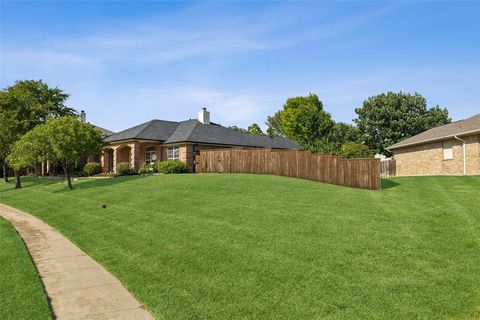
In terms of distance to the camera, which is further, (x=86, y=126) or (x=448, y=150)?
(x=448, y=150)

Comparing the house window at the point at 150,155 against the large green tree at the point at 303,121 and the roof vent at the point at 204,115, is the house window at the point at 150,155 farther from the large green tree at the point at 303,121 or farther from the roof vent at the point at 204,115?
the large green tree at the point at 303,121

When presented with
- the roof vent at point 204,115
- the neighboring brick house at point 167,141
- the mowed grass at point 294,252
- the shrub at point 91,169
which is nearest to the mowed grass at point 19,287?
the mowed grass at point 294,252

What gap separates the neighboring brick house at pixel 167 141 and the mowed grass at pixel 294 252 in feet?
60.5

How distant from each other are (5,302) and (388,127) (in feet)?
176

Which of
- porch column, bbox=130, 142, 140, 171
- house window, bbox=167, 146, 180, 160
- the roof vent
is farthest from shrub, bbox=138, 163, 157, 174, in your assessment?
the roof vent

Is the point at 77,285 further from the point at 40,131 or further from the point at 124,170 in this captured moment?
the point at 124,170

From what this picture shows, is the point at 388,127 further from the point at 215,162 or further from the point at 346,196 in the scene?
the point at 346,196

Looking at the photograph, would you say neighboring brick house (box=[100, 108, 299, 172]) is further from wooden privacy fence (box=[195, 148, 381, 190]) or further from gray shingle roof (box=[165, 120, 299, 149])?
wooden privacy fence (box=[195, 148, 381, 190])

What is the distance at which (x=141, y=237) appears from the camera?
1048 cm

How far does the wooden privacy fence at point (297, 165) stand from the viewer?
1833 centimetres

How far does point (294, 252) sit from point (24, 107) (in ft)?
98.7

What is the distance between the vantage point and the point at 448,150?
2802cm

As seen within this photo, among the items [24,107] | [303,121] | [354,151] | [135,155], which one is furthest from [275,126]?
[24,107]

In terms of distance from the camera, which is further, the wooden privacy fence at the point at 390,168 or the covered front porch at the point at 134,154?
the wooden privacy fence at the point at 390,168
